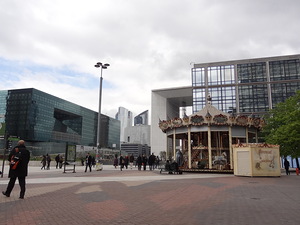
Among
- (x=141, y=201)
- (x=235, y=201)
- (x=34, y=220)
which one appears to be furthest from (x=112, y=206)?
(x=235, y=201)

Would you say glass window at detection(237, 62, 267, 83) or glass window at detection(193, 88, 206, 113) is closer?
glass window at detection(237, 62, 267, 83)

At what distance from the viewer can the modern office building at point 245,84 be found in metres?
69.9

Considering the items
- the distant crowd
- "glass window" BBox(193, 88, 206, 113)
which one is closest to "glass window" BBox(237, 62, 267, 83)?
"glass window" BBox(193, 88, 206, 113)

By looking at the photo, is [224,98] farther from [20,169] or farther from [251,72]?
[20,169]

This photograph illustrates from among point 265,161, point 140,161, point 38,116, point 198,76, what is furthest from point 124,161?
point 38,116

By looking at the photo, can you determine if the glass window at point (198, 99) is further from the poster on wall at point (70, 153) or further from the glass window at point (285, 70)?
the poster on wall at point (70, 153)

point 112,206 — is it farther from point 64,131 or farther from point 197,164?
point 64,131

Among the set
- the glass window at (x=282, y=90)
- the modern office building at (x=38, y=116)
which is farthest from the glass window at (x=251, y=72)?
the modern office building at (x=38, y=116)

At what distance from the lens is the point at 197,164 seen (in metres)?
24.9

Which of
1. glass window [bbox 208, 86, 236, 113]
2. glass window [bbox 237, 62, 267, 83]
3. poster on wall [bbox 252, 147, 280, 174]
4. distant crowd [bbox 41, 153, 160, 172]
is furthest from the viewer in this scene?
glass window [bbox 237, 62, 267, 83]

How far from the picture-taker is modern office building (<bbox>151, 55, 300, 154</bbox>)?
6994cm

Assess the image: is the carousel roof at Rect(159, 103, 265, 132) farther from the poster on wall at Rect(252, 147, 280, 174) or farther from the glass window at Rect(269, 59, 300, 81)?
the glass window at Rect(269, 59, 300, 81)

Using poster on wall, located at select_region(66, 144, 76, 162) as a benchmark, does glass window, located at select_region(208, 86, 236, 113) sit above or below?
above

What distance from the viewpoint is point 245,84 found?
7256 centimetres
